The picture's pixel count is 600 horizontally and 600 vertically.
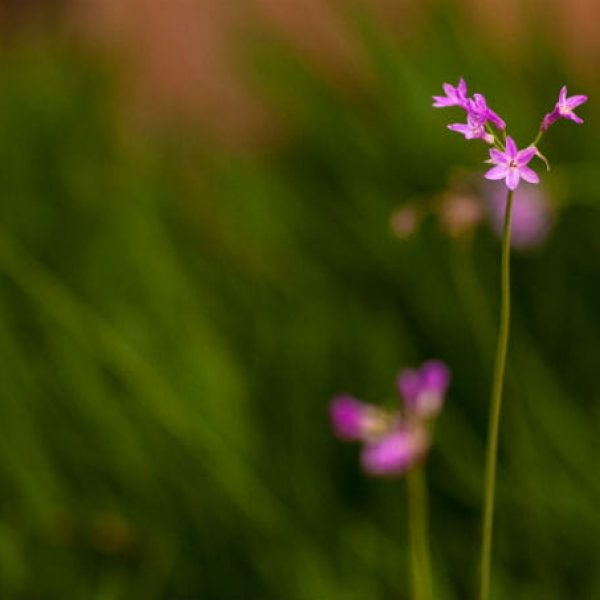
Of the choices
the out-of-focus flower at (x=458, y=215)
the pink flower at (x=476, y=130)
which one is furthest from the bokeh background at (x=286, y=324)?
the pink flower at (x=476, y=130)

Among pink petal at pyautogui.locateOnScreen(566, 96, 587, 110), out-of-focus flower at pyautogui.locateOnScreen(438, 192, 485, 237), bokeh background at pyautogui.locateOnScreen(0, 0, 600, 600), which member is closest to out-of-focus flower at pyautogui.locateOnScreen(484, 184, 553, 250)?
bokeh background at pyautogui.locateOnScreen(0, 0, 600, 600)

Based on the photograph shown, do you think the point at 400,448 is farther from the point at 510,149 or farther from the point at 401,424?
the point at 510,149

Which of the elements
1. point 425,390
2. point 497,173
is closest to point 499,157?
point 497,173

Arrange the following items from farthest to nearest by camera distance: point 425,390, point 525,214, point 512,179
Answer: point 525,214 → point 425,390 → point 512,179

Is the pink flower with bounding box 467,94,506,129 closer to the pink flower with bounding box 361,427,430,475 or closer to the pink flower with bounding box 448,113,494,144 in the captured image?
the pink flower with bounding box 448,113,494,144

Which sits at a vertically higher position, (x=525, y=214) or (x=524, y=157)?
(x=525, y=214)

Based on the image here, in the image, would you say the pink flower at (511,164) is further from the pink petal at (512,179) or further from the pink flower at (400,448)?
the pink flower at (400,448)

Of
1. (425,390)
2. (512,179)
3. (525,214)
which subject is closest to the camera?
(512,179)
